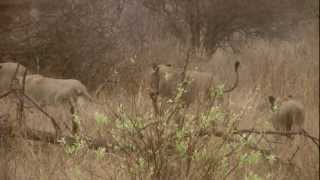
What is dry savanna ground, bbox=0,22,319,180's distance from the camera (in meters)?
3.79

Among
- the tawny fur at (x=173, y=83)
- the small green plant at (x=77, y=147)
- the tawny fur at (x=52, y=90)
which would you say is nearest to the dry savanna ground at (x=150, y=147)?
the small green plant at (x=77, y=147)

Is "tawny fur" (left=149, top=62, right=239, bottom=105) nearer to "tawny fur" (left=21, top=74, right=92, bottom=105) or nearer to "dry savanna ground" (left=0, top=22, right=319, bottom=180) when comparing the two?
"dry savanna ground" (left=0, top=22, right=319, bottom=180)

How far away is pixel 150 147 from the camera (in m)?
3.86

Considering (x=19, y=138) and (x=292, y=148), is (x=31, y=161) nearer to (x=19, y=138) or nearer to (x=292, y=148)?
(x=19, y=138)

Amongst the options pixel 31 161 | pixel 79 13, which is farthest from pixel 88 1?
pixel 31 161

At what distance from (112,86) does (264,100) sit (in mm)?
1180

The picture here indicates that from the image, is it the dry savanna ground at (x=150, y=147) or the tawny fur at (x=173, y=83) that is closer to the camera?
the dry savanna ground at (x=150, y=147)

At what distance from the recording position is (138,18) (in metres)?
5.91

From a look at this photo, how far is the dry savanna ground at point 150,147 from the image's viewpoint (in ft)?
12.4

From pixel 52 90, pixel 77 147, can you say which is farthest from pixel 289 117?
pixel 77 147

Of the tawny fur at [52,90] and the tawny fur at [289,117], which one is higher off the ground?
the tawny fur at [52,90]

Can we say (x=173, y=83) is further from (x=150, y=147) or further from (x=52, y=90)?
(x=150, y=147)

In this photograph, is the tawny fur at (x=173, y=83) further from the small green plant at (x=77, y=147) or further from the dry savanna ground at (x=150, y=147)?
the small green plant at (x=77, y=147)

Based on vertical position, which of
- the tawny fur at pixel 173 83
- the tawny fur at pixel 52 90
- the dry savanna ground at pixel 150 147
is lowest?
the dry savanna ground at pixel 150 147
